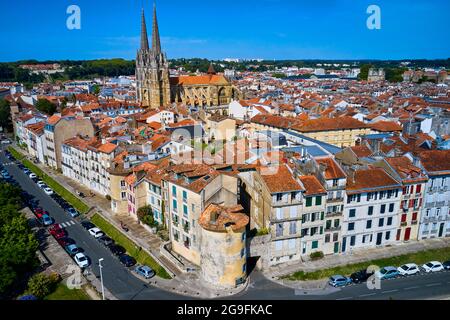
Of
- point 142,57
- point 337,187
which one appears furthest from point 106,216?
point 142,57

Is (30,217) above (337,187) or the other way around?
the other way around

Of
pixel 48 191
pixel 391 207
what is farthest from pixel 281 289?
pixel 48 191

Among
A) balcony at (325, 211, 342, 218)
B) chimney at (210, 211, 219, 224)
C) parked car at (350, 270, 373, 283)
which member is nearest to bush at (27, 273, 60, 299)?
chimney at (210, 211, 219, 224)

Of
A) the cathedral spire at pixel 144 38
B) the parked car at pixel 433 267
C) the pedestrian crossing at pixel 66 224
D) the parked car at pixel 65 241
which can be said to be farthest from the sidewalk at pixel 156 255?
the cathedral spire at pixel 144 38

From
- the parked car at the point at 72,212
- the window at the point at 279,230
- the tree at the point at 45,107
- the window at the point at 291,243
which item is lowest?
the parked car at the point at 72,212

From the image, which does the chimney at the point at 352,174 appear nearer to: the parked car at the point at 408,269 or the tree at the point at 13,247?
the parked car at the point at 408,269
